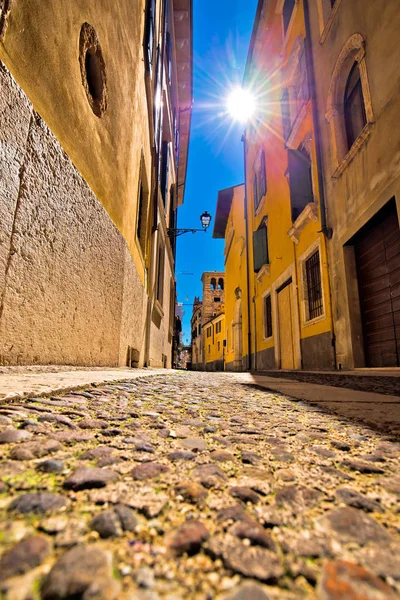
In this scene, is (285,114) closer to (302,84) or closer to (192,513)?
(302,84)

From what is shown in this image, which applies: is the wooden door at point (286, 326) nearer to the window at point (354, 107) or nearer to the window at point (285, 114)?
the window at point (354, 107)

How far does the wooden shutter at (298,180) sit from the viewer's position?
7949 mm

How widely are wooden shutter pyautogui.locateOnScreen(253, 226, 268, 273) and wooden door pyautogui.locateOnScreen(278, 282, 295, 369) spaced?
1.99 meters

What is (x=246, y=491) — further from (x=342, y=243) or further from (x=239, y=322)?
(x=239, y=322)

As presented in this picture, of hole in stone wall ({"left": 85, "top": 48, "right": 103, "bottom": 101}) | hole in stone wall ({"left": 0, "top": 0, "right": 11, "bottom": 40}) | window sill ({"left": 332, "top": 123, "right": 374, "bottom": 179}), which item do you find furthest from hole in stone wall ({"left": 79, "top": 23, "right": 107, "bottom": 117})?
window sill ({"left": 332, "top": 123, "right": 374, "bottom": 179})

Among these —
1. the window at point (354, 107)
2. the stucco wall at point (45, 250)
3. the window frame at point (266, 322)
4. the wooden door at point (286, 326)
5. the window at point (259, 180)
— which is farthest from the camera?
the window at point (259, 180)

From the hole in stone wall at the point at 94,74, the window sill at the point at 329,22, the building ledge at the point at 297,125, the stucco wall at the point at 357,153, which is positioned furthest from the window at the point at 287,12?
the hole in stone wall at the point at 94,74

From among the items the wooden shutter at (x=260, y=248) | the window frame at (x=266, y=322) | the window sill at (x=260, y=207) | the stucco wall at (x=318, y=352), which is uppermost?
the window sill at (x=260, y=207)

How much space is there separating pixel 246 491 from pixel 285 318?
362 inches

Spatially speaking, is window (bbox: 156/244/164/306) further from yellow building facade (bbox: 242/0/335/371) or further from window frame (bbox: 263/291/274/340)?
window frame (bbox: 263/291/274/340)

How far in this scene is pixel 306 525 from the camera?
51cm

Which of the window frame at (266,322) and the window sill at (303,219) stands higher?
the window sill at (303,219)

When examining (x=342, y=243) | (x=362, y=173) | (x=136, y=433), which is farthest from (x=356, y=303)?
(x=136, y=433)

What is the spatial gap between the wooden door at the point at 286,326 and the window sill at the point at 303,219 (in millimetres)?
1483
